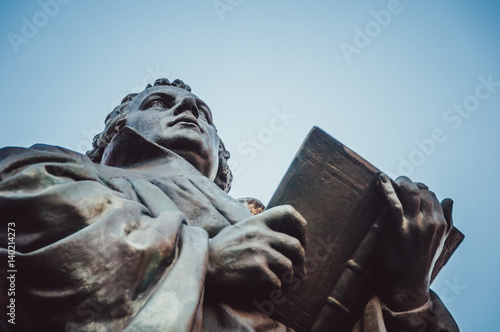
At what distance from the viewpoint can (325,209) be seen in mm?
3512

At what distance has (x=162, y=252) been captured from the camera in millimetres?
2549

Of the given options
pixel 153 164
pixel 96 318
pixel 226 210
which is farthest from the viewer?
pixel 153 164

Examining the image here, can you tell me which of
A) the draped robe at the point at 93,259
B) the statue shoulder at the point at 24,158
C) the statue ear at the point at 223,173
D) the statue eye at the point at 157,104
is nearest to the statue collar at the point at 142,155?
the statue eye at the point at 157,104

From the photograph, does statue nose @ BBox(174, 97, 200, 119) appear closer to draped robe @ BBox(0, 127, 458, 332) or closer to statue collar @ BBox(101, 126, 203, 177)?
statue collar @ BBox(101, 126, 203, 177)

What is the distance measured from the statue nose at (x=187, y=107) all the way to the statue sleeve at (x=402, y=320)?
8.72 feet

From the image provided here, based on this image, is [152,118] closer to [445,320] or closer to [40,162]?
[40,162]

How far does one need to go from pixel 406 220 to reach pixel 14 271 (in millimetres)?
2187

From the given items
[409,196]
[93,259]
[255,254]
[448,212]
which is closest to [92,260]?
[93,259]

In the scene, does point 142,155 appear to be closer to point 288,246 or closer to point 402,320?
point 288,246

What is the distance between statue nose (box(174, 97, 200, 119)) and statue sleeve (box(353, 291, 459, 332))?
8.72 ft

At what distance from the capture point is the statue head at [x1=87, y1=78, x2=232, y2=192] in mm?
4984

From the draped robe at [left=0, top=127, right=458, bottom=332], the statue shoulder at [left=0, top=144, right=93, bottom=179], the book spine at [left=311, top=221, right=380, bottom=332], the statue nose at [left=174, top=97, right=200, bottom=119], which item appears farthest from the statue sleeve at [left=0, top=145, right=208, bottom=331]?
the statue nose at [left=174, top=97, right=200, bottom=119]

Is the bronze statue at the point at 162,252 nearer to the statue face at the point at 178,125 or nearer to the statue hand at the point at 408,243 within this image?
the statue hand at the point at 408,243

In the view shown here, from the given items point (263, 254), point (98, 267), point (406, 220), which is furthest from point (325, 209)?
point (98, 267)
